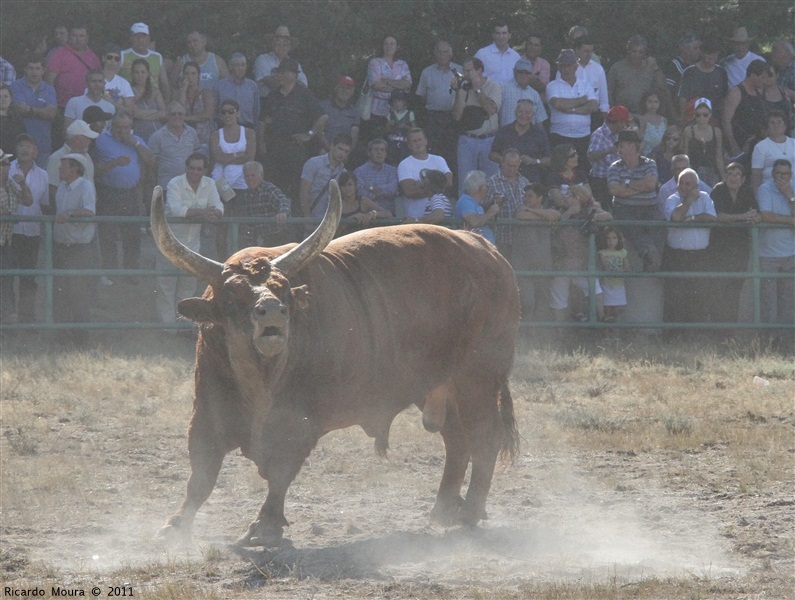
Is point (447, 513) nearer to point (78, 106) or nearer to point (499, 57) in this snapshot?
point (78, 106)

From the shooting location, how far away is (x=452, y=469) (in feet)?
25.0

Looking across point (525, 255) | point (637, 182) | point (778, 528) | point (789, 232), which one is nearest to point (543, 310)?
point (525, 255)

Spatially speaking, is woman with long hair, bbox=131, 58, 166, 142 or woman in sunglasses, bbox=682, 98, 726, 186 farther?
woman in sunglasses, bbox=682, 98, 726, 186

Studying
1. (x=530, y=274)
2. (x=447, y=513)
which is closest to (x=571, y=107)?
(x=530, y=274)

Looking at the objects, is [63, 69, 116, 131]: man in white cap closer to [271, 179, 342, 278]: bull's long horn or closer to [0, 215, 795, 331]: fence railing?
[0, 215, 795, 331]: fence railing

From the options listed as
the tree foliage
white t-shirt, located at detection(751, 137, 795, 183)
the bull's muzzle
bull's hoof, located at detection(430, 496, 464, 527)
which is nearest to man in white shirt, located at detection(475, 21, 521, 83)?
the tree foliage

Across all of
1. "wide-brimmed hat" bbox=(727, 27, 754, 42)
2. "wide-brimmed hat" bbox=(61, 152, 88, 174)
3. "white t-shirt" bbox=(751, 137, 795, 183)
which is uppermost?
"wide-brimmed hat" bbox=(727, 27, 754, 42)

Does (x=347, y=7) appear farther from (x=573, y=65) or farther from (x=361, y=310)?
(x=361, y=310)

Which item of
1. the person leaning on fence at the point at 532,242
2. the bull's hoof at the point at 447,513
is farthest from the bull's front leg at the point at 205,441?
the person leaning on fence at the point at 532,242

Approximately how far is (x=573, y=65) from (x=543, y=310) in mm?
2774

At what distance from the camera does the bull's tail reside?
7715mm

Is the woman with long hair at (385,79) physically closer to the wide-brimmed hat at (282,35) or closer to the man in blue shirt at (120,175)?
the wide-brimmed hat at (282,35)

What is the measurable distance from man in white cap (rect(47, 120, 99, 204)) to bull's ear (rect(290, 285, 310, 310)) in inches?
257

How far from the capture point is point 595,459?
9.05 meters
